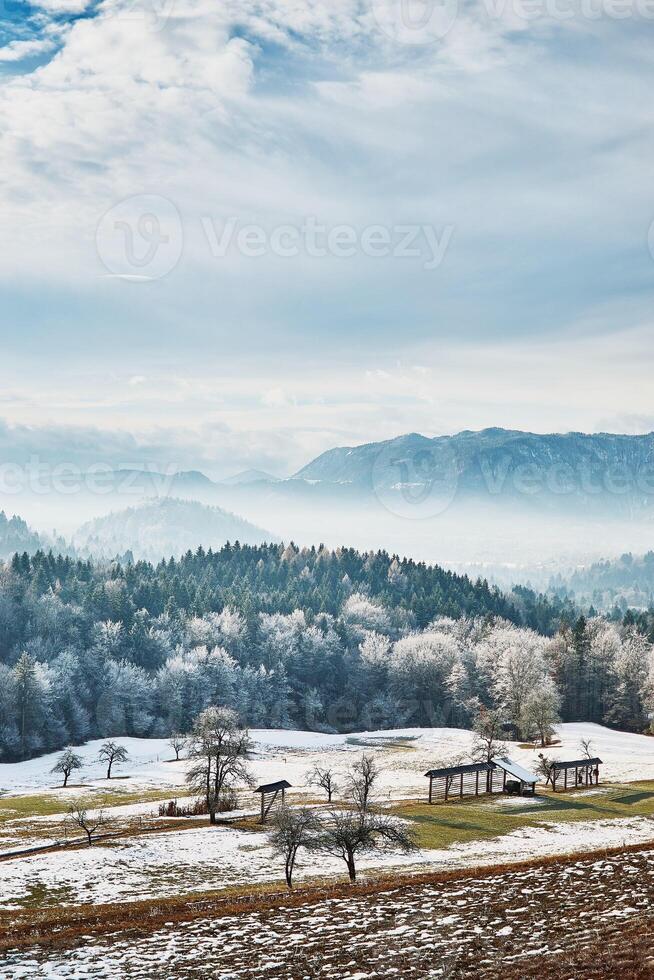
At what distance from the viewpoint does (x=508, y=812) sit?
2992 inches

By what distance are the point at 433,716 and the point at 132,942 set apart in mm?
140414

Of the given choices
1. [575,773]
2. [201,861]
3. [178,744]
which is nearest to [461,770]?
[575,773]

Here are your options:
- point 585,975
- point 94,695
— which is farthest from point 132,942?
point 94,695

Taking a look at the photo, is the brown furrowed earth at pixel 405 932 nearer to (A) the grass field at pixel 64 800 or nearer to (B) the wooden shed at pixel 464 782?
(A) the grass field at pixel 64 800

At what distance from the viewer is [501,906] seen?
28.5 meters

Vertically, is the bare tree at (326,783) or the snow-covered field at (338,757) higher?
the bare tree at (326,783)

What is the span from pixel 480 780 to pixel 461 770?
15.0ft

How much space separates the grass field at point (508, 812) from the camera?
215 feet

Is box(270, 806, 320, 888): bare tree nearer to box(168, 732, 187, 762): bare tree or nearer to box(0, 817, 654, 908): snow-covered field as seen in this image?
box(0, 817, 654, 908): snow-covered field

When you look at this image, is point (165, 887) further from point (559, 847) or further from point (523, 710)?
point (523, 710)

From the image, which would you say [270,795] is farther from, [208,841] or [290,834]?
[290,834]

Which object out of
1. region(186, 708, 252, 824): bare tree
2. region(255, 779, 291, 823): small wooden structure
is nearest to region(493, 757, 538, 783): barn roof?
region(255, 779, 291, 823): small wooden structure

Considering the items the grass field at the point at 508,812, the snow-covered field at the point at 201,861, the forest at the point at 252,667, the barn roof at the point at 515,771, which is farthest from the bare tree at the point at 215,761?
A: the forest at the point at 252,667

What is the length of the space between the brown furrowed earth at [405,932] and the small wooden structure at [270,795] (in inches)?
1525
